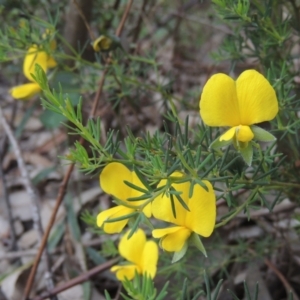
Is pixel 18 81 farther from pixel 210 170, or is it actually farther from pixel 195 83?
pixel 210 170

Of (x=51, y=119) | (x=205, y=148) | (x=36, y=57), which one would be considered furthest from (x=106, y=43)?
(x=51, y=119)

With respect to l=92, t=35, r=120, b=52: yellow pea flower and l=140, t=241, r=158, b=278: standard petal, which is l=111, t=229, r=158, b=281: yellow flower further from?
l=92, t=35, r=120, b=52: yellow pea flower

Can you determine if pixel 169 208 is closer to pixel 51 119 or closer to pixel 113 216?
pixel 113 216

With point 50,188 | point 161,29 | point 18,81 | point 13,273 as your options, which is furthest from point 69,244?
point 161,29

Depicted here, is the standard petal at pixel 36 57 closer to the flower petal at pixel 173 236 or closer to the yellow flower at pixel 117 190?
the yellow flower at pixel 117 190

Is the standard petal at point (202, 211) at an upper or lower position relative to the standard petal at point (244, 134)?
lower

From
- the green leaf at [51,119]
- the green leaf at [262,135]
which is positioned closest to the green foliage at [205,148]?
the green leaf at [262,135]
